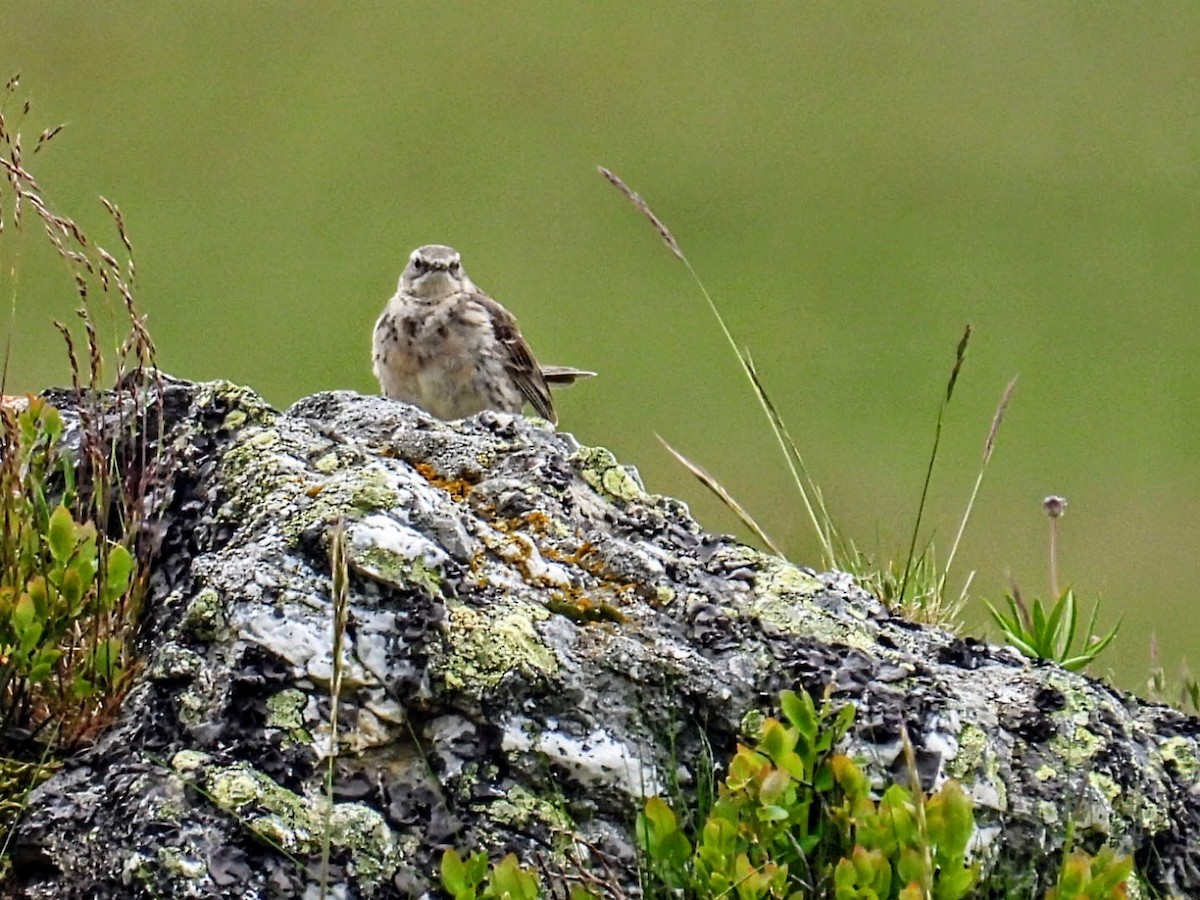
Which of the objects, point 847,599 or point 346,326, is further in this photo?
point 346,326

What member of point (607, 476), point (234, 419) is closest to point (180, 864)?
point (234, 419)

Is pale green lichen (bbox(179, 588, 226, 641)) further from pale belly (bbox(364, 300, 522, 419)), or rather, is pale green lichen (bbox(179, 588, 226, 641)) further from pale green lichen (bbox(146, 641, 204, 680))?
pale belly (bbox(364, 300, 522, 419))

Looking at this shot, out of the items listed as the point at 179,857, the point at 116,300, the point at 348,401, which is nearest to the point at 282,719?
the point at 179,857

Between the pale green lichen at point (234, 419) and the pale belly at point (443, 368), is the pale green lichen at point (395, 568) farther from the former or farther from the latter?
the pale belly at point (443, 368)

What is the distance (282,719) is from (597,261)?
24034 millimetres

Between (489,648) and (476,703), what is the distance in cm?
11

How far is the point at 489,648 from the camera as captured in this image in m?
3.61

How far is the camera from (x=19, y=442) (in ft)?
12.5

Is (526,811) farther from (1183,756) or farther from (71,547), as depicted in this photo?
(1183,756)

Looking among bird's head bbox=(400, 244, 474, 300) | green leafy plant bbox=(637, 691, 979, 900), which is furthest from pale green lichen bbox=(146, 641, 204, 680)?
bird's head bbox=(400, 244, 474, 300)

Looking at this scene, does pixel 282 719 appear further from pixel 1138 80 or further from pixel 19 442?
pixel 1138 80

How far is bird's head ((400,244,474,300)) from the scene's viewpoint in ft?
26.3

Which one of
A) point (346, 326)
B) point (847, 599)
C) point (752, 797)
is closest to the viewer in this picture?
point (752, 797)

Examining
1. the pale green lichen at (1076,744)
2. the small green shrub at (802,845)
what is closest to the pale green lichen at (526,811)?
the small green shrub at (802,845)
